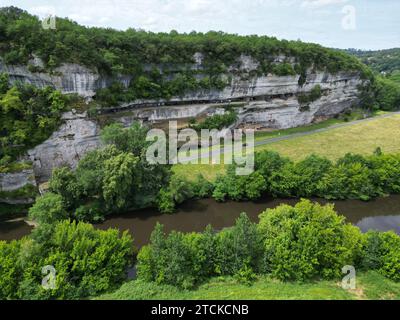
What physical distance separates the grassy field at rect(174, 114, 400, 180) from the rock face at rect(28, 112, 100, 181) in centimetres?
1119

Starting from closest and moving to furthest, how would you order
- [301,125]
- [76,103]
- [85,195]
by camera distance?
[85,195] → [76,103] → [301,125]

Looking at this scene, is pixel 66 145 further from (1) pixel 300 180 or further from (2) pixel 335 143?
(2) pixel 335 143

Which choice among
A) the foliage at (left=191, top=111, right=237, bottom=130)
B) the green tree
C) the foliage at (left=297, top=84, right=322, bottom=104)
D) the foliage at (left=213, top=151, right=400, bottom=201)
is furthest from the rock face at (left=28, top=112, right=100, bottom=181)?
the foliage at (left=297, top=84, right=322, bottom=104)

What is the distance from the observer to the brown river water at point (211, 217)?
2983cm

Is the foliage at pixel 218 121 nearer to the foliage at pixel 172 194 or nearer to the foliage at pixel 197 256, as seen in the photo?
the foliage at pixel 172 194

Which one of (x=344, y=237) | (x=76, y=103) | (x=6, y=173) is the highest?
(x=76, y=103)

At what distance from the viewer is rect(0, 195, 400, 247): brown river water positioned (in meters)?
29.8

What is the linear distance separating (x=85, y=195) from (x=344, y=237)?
71.9 ft

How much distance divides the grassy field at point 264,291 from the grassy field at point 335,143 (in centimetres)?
2014

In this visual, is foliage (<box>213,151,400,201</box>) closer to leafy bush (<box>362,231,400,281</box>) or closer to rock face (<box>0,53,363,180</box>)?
leafy bush (<box>362,231,400,281</box>)

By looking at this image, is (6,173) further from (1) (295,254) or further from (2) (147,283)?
(1) (295,254)

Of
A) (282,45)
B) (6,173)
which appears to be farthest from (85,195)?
(282,45)

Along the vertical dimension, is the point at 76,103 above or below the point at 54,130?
above
